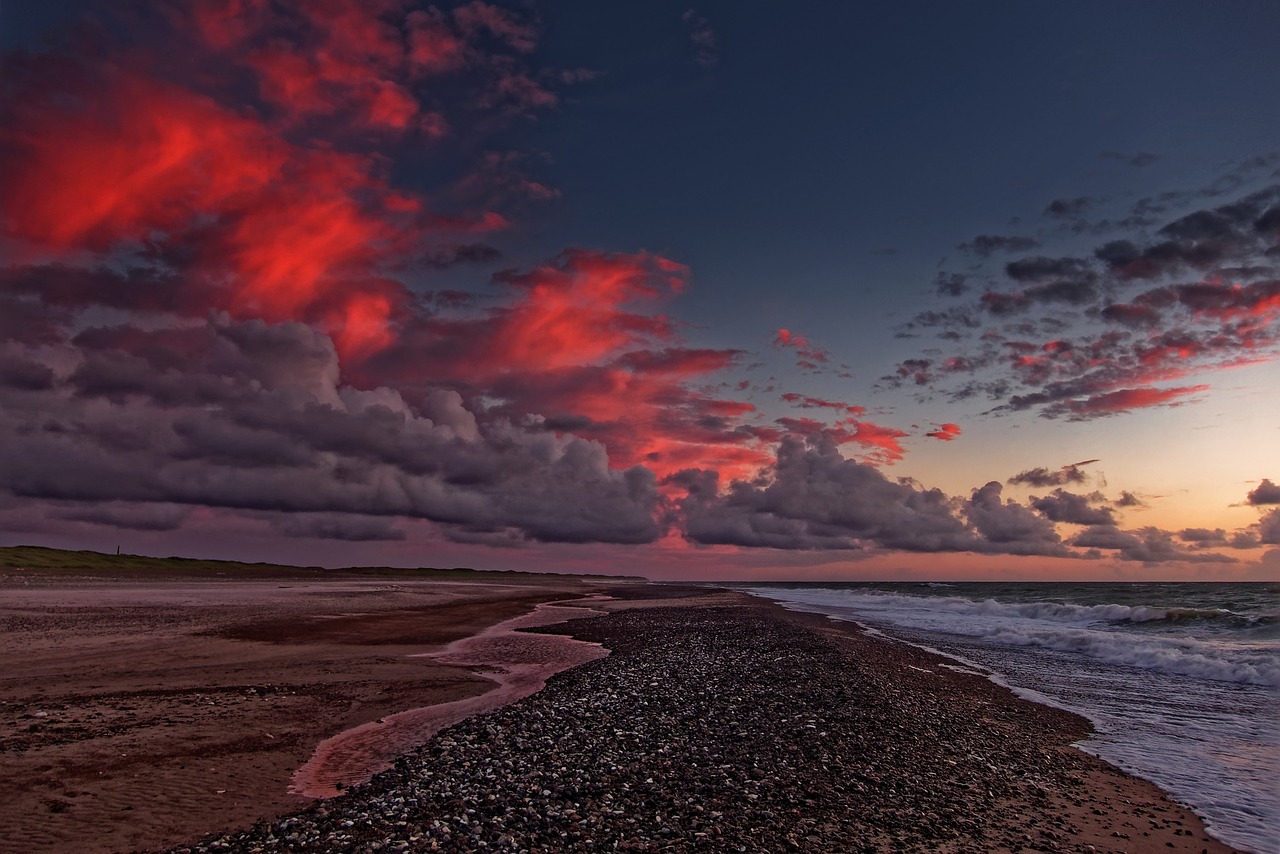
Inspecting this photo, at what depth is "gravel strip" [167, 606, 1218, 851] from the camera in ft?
33.6

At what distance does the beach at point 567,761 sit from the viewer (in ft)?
34.4

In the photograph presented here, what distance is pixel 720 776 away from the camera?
12.9 m

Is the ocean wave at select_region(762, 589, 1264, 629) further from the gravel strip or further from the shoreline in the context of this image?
the gravel strip

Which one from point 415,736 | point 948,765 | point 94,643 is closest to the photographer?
point 948,765

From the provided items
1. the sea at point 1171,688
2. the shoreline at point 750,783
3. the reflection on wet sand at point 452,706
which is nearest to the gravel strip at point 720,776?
the shoreline at point 750,783

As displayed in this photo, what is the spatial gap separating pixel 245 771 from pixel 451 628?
29.5m

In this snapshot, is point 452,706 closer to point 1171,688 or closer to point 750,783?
point 750,783

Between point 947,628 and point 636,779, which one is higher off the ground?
point 636,779

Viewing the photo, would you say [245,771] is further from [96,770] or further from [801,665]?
[801,665]

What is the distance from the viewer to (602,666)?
2658cm

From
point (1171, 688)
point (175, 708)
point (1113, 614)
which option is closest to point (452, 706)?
point (175, 708)

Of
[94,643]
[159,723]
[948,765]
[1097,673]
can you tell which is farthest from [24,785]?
[1097,673]

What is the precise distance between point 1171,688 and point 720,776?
24.7 m

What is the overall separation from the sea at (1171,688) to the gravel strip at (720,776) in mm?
2084
